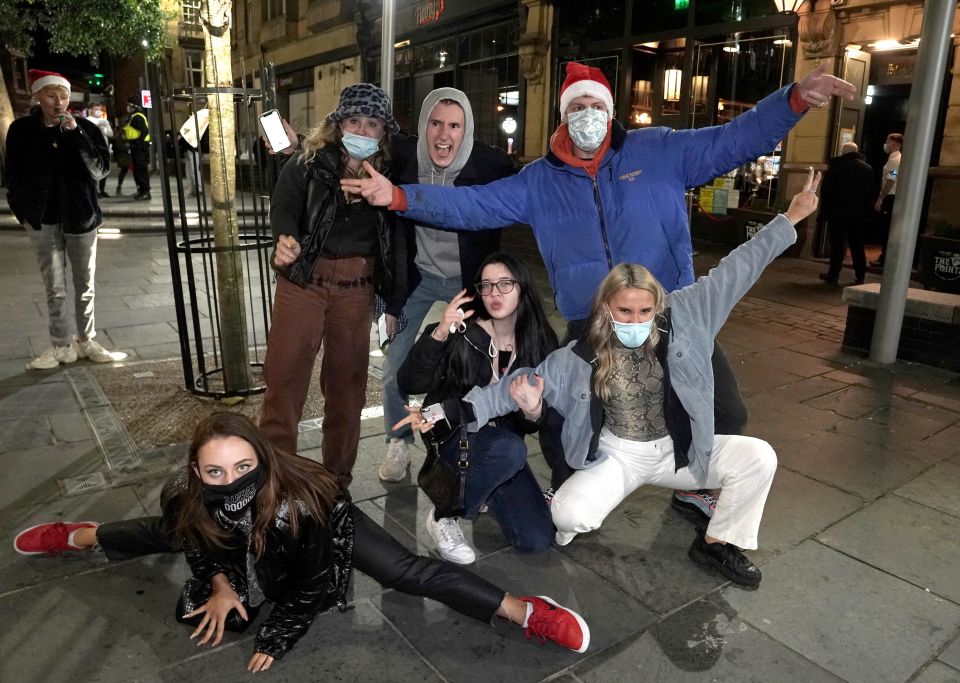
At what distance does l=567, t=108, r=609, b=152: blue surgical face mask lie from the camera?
10.4 feet

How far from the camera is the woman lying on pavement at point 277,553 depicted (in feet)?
8.05

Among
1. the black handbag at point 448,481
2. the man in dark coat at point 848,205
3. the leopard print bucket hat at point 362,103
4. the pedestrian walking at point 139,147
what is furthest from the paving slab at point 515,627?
the pedestrian walking at point 139,147

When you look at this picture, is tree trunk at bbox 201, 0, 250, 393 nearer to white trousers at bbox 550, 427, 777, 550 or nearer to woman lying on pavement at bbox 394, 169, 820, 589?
woman lying on pavement at bbox 394, 169, 820, 589

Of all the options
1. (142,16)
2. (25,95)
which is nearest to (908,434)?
(142,16)

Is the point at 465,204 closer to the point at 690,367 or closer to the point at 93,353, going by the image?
the point at 690,367

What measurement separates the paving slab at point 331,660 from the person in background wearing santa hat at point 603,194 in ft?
4.94

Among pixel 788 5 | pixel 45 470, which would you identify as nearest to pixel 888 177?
pixel 788 5

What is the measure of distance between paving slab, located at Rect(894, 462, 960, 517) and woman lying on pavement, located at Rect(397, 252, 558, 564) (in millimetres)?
1982

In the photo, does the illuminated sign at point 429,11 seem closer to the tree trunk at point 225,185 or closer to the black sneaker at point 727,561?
the tree trunk at point 225,185

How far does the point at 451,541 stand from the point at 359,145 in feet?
5.80

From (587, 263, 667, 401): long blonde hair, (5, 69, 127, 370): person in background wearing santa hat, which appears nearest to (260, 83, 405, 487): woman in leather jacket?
(587, 263, 667, 401): long blonde hair

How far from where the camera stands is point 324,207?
3324 millimetres

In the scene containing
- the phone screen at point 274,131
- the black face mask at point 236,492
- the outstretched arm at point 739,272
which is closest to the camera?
the black face mask at point 236,492

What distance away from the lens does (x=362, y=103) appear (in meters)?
3.28
